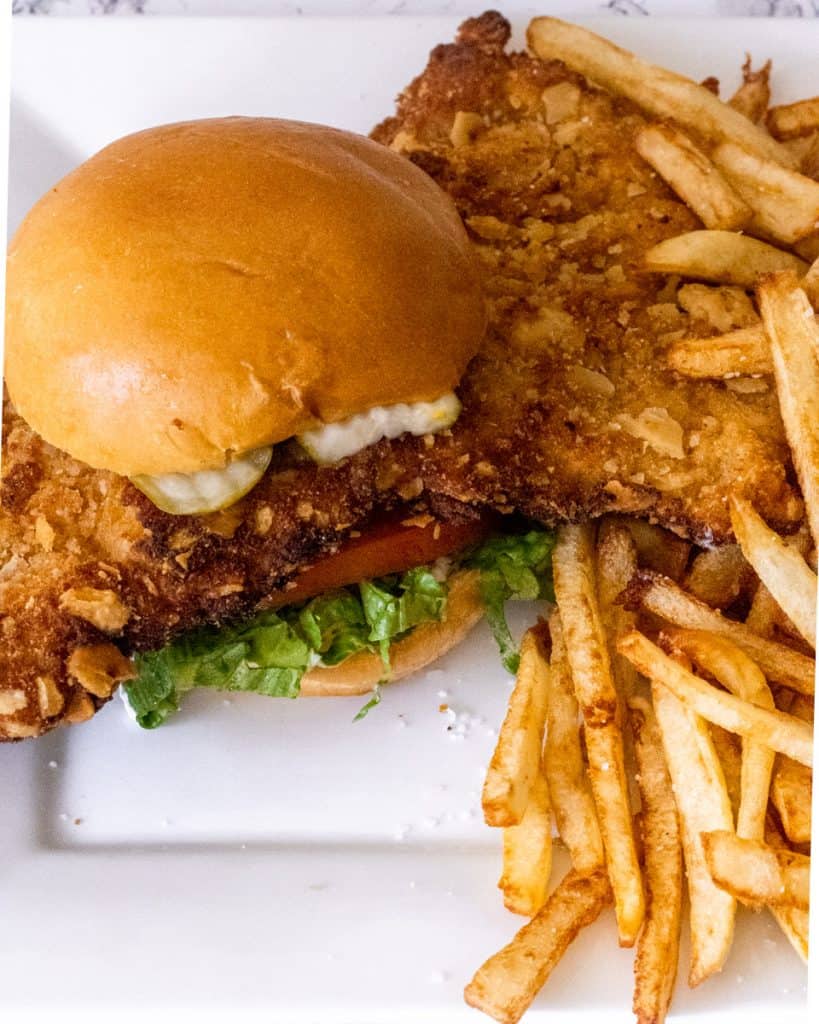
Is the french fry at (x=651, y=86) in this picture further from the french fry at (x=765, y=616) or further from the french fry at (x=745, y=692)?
the french fry at (x=745, y=692)

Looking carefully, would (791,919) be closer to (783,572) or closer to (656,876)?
(656,876)

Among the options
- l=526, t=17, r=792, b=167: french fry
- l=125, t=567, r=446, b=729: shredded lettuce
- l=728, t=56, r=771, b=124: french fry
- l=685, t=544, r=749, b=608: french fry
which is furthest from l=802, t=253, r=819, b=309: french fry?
l=125, t=567, r=446, b=729: shredded lettuce

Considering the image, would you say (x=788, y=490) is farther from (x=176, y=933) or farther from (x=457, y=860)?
(x=176, y=933)

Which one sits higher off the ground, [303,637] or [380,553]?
[380,553]

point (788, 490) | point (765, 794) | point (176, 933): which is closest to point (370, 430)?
point (788, 490)

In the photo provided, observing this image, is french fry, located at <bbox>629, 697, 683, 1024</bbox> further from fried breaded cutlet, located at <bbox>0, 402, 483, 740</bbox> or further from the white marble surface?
the white marble surface

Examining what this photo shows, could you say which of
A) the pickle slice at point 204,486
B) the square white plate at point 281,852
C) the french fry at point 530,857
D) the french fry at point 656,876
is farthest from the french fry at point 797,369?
the pickle slice at point 204,486

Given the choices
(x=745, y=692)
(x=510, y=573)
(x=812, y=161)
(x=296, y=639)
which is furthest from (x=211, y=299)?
(x=812, y=161)
